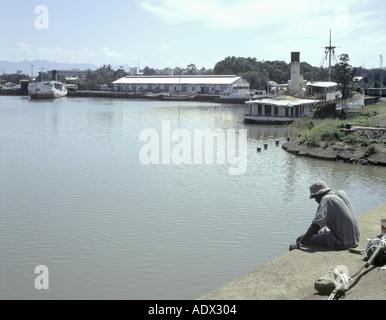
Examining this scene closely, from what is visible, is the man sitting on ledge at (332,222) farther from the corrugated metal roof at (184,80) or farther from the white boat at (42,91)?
the white boat at (42,91)

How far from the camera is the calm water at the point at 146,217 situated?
1124 cm

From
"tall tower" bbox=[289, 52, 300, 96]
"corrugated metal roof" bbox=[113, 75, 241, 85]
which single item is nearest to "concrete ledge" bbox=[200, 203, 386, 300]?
"tall tower" bbox=[289, 52, 300, 96]

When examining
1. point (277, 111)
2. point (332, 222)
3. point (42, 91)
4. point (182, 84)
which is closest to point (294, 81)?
point (277, 111)

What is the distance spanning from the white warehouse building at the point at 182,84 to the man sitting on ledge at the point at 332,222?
105m

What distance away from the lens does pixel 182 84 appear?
122m

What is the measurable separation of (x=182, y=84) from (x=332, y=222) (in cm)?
11472

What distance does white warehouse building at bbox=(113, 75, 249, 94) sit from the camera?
385ft

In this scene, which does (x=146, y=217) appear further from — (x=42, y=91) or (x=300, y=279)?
(x=42, y=91)

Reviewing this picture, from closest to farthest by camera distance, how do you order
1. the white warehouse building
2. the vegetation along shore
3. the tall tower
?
the vegetation along shore → the tall tower → the white warehouse building

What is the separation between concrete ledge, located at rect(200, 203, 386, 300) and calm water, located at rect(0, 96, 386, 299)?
1800mm

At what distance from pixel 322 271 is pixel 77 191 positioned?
43.4 feet

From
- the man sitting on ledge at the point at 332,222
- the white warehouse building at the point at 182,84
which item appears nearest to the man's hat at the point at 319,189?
the man sitting on ledge at the point at 332,222

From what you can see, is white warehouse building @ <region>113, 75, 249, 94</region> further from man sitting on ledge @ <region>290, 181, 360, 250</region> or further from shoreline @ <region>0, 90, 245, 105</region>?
man sitting on ledge @ <region>290, 181, 360, 250</region>
